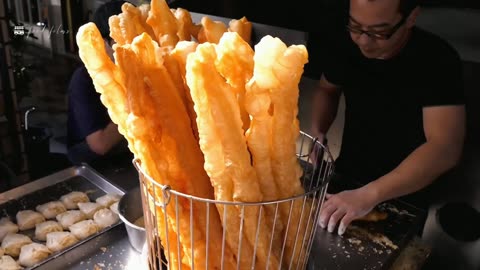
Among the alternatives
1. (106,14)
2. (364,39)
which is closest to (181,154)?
(364,39)

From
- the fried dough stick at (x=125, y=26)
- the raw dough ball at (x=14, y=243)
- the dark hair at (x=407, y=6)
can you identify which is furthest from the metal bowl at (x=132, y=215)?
the dark hair at (x=407, y=6)

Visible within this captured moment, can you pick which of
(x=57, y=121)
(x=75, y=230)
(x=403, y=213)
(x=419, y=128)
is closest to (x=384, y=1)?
(x=419, y=128)

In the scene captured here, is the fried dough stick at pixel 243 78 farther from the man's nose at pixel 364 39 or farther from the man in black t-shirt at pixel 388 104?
the man's nose at pixel 364 39

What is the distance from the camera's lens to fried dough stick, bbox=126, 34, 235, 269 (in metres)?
Result: 0.66

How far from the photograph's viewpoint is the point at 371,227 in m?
1.23

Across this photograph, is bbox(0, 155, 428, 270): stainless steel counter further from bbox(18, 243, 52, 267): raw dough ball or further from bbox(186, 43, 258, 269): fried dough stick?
bbox(186, 43, 258, 269): fried dough stick

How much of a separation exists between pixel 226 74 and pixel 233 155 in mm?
134

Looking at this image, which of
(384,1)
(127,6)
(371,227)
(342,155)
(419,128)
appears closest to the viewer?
(127,6)

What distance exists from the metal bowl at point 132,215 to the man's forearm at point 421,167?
822 mm

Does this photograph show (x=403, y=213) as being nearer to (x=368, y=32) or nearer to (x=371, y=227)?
(x=371, y=227)

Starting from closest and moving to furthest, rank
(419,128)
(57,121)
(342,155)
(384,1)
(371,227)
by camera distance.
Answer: (371,227)
(384,1)
(419,128)
(342,155)
(57,121)

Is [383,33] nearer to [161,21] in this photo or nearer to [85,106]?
[161,21]

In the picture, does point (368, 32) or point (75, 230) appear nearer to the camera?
point (75, 230)

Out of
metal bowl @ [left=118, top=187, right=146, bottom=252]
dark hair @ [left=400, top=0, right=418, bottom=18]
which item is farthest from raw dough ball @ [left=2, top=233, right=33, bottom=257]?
dark hair @ [left=400, top=0, right=418, bottom=18]
